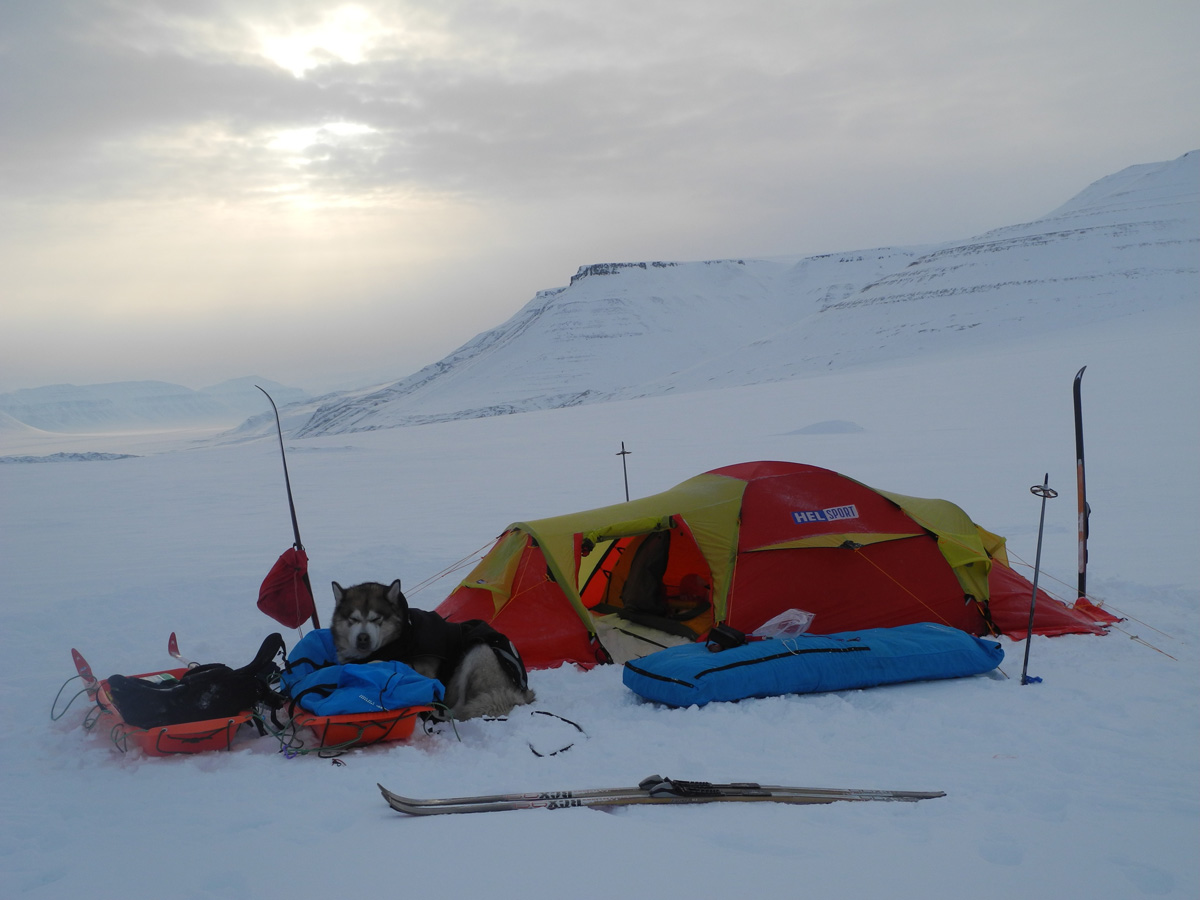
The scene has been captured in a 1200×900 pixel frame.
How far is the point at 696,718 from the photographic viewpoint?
4.98 meters

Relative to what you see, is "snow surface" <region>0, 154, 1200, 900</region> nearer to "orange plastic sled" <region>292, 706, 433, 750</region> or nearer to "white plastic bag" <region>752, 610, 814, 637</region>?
"orange plastic sled" <region>292, 706, 433, 750</region>

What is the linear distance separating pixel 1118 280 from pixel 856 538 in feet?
227

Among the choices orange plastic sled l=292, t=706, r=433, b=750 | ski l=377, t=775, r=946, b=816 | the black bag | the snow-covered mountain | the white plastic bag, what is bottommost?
the white plastic bag

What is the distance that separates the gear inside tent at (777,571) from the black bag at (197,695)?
223 centimetres

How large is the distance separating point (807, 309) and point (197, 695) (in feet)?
491

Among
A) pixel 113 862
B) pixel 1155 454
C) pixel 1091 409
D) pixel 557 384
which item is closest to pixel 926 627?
pixel 113 862

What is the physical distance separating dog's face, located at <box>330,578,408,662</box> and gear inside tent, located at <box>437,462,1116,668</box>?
150 cm

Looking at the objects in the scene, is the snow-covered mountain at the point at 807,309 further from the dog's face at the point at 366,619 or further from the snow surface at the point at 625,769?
the dog's face at the point at 366,619

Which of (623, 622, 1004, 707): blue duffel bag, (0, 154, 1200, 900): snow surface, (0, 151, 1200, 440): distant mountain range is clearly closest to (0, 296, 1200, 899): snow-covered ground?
(0, 154, 1200, 900): snow surface

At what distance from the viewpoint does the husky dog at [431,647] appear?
5141 millimetres

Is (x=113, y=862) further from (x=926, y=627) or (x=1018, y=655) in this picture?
(x=1018, y=655)

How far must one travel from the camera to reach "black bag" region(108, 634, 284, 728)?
14.7 ft

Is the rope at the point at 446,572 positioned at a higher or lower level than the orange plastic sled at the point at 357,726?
lower

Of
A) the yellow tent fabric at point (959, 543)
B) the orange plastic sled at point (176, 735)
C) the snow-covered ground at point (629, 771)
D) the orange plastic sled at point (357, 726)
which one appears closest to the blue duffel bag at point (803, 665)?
the snow-covered ground at point (629, 771)
